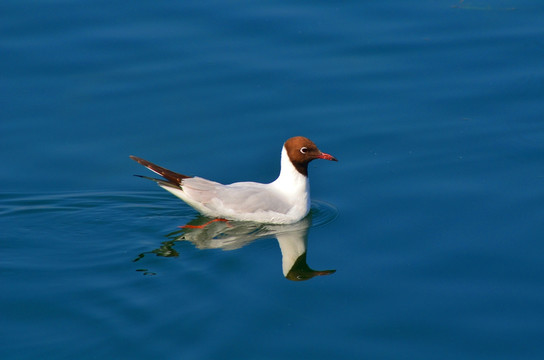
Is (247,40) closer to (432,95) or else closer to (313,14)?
(313,14)

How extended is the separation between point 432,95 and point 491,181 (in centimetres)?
233

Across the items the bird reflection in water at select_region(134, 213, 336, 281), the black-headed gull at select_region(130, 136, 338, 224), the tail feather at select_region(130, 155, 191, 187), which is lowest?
the bird reflection in water at select_region(134, 213, 336, 281)

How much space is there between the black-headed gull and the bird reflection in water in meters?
0.12

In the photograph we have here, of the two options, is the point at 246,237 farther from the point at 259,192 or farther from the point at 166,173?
the point at 166,173

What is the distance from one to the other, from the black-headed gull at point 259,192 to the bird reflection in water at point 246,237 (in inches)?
4.6

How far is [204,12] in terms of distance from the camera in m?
16.1

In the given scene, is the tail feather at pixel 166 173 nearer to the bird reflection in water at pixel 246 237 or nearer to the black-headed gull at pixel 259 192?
the black-headed gull at pixel 259 192

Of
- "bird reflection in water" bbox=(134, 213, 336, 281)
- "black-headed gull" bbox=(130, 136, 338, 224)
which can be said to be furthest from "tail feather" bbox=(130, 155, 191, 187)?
"bird reflection in water" bbox=(134, 213, 336, 281)

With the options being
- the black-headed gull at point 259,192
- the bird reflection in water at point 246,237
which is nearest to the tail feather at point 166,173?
the black-headed gull at point 259,192

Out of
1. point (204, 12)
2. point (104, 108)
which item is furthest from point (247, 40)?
point (104, 108)

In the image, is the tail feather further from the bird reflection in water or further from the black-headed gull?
the bird reflection in water

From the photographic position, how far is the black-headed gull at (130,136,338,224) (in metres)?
11.8

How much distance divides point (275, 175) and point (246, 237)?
1854 millimetres

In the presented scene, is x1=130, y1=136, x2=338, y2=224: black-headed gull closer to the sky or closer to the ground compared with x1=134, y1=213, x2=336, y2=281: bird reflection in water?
closer to the sky
